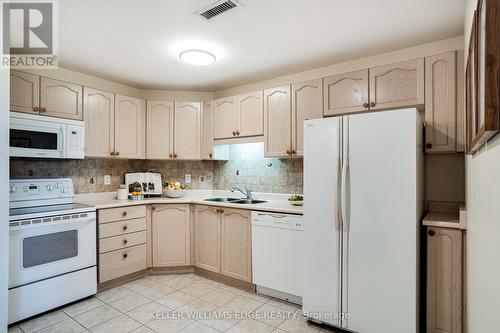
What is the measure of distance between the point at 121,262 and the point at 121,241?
0.22 metres

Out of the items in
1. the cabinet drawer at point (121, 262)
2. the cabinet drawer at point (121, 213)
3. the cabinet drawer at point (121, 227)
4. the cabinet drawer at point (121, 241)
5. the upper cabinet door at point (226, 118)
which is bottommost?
the cabinet drawer at point (121, 262)

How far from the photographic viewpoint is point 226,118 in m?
3.44

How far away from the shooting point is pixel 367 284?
2.03 metres

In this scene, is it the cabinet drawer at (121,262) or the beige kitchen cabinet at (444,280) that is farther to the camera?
the cabinet drawer at (121,262)

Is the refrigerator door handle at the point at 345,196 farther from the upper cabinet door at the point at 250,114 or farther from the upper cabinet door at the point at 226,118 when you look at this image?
the upper cabinet door at the point at 226,118

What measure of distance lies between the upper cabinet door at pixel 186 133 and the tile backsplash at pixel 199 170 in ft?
1.12

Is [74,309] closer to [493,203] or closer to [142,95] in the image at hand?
[142,95]

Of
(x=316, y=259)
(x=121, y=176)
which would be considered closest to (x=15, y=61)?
(x=121, y=176)

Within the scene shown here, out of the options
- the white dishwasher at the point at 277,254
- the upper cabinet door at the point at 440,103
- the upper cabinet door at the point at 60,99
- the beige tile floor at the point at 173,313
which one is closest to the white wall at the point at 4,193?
the beige tile floor at the point at 173,313

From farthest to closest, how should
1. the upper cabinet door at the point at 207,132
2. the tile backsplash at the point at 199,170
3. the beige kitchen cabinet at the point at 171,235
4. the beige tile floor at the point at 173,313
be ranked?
the upper cabinet door at the point at 207,132, the beige kitchen cabinet at the point at 171,235, the tile backsplash at the point at 199,170, the beige tile floor at the point at 173,313

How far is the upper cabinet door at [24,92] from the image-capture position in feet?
8.39

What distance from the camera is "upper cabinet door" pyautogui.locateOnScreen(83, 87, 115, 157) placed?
306 cm

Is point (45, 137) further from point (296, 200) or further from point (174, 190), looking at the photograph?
point (296, 200)

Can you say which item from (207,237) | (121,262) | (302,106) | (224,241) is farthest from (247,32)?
(121,262)
